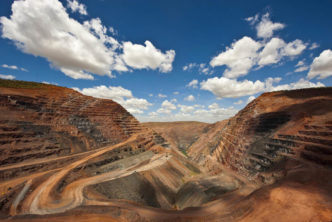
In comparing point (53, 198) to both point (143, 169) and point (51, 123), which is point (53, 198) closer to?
point (143, 169)

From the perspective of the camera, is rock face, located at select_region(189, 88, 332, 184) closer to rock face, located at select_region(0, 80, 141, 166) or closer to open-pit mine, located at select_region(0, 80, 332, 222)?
open-pit mine, located at select_region(0, 80, 332, 222)

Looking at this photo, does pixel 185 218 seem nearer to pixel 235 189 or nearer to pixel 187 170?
pixel 235 189

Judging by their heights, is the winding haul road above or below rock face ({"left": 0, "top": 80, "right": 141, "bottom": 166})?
below

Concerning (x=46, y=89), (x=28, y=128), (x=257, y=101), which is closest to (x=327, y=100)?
(x=257, y=101)

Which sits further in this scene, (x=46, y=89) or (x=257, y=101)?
(x=257, y=101)

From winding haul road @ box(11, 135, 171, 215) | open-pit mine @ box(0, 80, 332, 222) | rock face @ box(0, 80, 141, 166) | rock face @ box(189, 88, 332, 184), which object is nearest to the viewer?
open-pit mine @ box(0, 80, 332, 222)

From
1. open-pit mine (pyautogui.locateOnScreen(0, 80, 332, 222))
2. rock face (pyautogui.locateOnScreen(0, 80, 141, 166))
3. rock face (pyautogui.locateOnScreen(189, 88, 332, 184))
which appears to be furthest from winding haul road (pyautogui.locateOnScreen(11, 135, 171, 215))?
rock face (pyautogui.locateOnScreen(189, 88, 332, 184))
